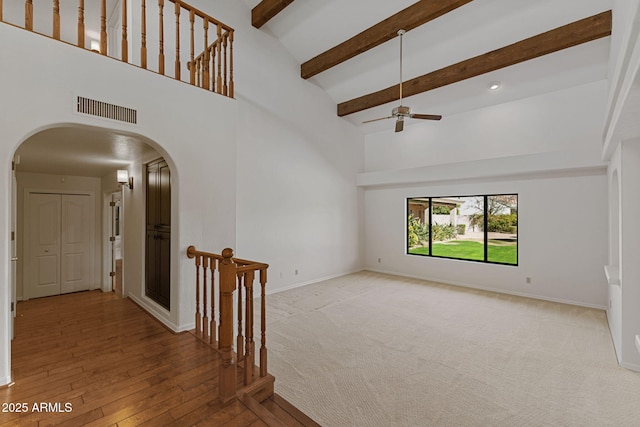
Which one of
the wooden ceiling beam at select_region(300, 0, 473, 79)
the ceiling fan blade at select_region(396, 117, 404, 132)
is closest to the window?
the ceiling fan blade at select_region(396, 117, 404, 132)

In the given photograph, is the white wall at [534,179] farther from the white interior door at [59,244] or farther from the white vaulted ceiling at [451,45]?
the white interior door at [59,244]

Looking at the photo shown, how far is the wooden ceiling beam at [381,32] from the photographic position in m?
4.09

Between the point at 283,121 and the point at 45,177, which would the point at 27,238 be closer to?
the point at 45,177

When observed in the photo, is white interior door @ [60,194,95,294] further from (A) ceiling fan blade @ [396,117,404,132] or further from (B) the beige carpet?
(A) ceiling fan blade @ [396,117,404,132]

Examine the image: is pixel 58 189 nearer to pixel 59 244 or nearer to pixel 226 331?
pixel 59 244

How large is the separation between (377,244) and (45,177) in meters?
7.13

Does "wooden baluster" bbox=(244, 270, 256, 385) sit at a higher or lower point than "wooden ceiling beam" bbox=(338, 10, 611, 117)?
lower

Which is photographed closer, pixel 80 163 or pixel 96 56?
pixel 96 56

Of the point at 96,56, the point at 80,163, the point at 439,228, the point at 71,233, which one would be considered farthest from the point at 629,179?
the point at 71,233

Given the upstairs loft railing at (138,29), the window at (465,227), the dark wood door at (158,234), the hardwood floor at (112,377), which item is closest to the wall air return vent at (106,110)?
the dark wood door at (158,234)

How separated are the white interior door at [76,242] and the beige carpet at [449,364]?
3674mm

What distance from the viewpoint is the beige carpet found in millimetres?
2338

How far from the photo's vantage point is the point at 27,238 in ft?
16.5

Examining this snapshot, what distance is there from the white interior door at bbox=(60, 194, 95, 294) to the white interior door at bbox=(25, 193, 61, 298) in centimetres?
8
